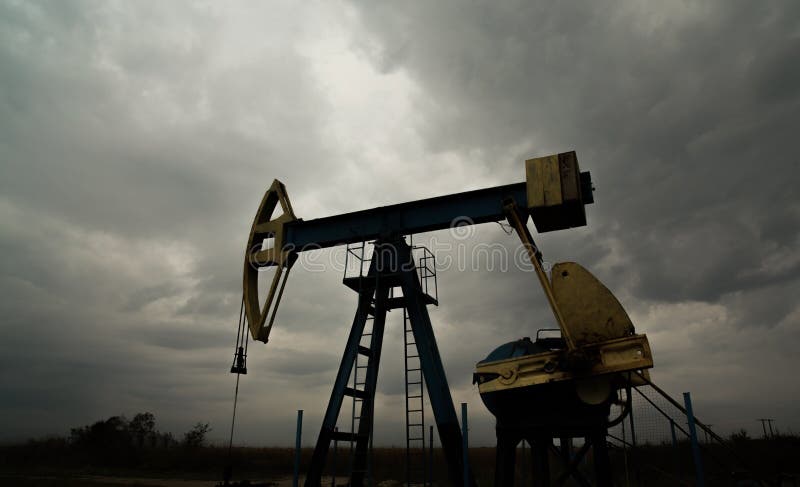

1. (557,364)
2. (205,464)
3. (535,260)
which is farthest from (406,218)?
(205,464)

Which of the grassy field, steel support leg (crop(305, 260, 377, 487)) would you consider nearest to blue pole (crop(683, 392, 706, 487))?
steel support leg (crop(305, 260, 377, 487))

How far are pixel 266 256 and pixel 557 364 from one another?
621 centimetres

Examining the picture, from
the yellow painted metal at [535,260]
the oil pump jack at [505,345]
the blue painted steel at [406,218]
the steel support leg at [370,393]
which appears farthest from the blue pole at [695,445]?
the steel support leg at [370,393]

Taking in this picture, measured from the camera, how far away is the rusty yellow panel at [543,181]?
7082 mm

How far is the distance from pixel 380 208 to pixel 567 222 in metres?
3.36

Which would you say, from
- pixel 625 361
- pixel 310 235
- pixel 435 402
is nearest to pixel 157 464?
pixel 310 235

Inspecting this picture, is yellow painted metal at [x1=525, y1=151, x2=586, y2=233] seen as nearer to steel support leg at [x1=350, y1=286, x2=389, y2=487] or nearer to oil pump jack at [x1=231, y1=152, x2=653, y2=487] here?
oil pump jack at [x1=231, y1=152, x2=653, y2=487]

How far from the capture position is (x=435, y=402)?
7.67 metres

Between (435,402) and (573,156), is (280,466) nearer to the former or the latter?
(435,402)

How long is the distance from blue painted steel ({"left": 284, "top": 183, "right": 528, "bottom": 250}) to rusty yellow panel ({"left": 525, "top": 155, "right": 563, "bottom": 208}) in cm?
41

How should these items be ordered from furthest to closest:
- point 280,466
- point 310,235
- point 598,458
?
1. point 280,466
2. point 310,235
3. point 598,458

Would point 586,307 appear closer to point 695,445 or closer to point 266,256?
point 695,445

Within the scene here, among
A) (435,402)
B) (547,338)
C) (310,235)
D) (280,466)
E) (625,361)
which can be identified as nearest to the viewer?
(625,361)

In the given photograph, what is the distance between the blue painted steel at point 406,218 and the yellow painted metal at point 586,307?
181 centimetres
